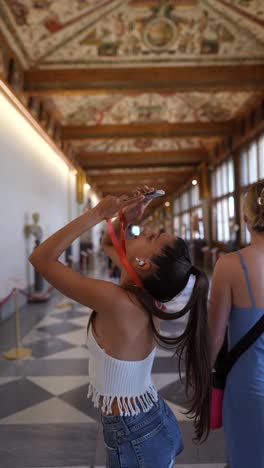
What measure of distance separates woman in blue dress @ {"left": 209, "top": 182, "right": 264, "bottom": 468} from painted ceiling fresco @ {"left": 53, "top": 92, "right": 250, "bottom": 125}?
11.3 metres

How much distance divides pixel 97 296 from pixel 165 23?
8.53m

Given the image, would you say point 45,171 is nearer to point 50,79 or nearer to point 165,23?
point 50,79

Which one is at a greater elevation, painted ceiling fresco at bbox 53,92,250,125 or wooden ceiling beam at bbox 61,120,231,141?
painted ceiling fresco at bbox 53,92,250,125

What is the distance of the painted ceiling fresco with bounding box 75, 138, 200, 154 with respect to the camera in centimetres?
1731

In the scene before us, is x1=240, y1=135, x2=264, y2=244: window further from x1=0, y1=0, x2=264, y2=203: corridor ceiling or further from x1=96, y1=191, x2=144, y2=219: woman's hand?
x1=96, y1=191, x2=144, y2=219: woman's hand

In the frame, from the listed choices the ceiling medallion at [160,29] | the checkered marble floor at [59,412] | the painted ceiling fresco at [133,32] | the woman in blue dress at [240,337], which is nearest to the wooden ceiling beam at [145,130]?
the painted ceiling fresco at [133,32]

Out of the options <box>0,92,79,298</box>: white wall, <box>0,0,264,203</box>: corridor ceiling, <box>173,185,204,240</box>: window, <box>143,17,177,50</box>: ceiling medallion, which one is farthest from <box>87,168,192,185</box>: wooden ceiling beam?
<box>143,17,177,50</box>: ceiling medallion

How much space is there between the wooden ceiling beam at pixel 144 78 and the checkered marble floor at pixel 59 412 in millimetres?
5867

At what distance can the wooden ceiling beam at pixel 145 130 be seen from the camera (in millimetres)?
13734

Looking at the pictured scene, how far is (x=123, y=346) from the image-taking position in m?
1.33

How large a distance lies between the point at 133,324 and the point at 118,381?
0.20m

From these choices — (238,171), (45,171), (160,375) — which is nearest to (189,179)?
(238,171)

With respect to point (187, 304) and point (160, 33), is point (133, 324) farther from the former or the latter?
point (160, 33)

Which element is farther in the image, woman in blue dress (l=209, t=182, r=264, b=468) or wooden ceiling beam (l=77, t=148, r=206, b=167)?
wooden ceiling beam (l=77, t=148, r=206, b=167)
